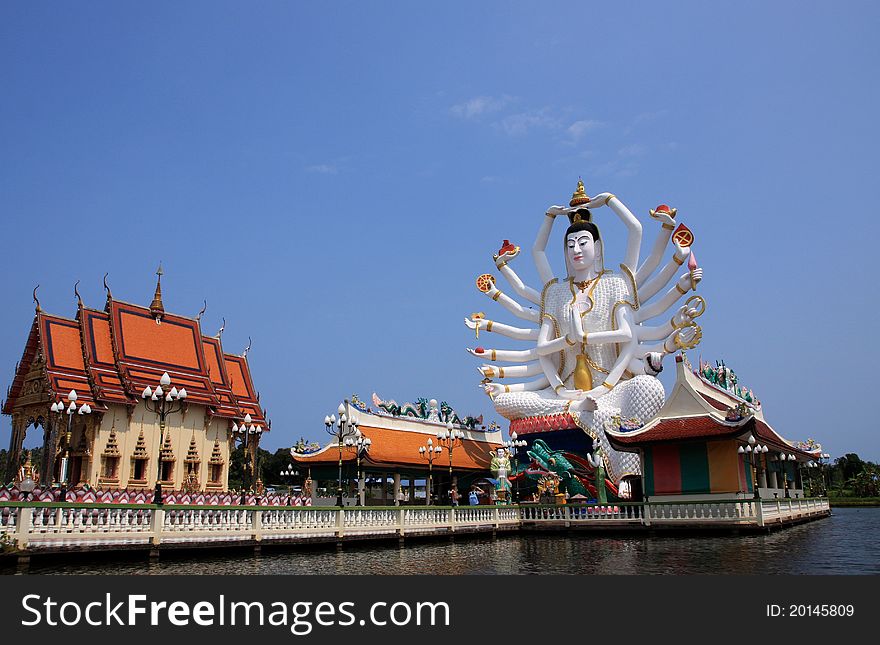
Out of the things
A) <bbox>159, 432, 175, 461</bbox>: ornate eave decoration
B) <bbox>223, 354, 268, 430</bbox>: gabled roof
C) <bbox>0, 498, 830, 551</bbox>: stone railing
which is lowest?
<bbox>0, 498, 830, 551</bbox>: stone railing

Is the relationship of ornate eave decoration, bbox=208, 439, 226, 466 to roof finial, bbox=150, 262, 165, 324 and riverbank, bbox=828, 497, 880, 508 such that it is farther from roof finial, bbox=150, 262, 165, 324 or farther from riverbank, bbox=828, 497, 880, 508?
riverbank, bbox=828, 497, 880, 508

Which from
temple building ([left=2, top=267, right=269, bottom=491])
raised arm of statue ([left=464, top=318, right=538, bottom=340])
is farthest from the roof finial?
raised arm of statue ([left=464, top=318, right=538, bottom=340])

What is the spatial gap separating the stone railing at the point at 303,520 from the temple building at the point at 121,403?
723cm

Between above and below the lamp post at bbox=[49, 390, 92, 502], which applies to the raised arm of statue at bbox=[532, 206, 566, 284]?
above

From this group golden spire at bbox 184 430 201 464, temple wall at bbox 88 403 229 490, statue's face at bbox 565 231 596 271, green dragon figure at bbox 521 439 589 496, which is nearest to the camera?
temple wall at bbox 88 403 229 490

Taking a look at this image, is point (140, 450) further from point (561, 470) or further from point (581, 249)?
point (581, 249)

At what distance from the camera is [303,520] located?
758 inches

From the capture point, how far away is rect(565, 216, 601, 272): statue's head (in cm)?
3644

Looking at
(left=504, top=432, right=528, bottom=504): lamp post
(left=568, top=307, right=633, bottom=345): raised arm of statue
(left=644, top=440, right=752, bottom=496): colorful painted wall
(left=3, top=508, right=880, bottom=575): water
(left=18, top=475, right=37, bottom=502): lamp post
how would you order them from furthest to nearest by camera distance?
(left=568, top=307, right=633, bottom=345): raised arm of statue, (left=504, top=432, right=528, bottom=504): lamp post, (left=644, top=440, right=752, bottom=496): colorful painted wall, (left=18, top=475, right=37, bottom=502): lamp post, (left=3, top=508, right=880, bottom=575): water

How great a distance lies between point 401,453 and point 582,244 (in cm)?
1356

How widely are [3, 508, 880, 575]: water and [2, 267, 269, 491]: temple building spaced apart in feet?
30.3

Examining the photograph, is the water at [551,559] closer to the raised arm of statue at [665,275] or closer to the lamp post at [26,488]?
the lamp post at [26,488]

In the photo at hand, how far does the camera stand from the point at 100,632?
23.8 feet

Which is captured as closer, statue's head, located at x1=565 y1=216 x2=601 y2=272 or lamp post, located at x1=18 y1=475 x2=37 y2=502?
lamp post, located at x1=18 y1=475 x2=37 y2=502
